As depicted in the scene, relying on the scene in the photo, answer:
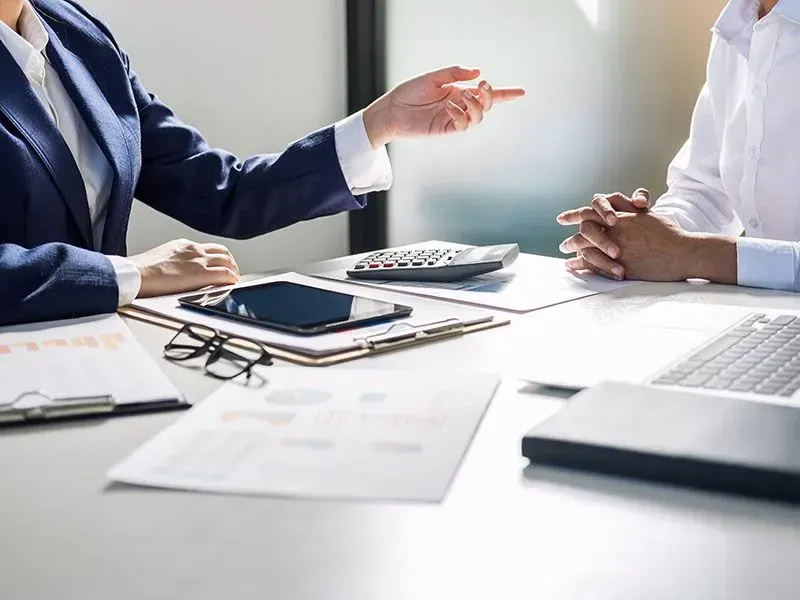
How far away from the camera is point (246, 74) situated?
2.73m

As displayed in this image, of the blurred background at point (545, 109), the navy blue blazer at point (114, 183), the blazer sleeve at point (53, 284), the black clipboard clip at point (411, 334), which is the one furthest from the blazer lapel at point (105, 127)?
the blurred background at point (545, 109)

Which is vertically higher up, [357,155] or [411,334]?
[357,155]

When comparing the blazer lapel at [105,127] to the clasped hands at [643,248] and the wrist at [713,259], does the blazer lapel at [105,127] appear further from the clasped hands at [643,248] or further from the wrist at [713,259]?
the wrist at [713,259]

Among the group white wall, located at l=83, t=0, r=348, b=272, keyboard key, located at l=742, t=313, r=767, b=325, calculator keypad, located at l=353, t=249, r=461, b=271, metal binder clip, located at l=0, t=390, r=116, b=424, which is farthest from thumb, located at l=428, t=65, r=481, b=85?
white wall, located at l=83, t=0, r=348, b=272

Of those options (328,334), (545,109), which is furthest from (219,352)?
(545,109)

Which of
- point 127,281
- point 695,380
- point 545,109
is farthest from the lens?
point 545,109

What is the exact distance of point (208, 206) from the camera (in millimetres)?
1648

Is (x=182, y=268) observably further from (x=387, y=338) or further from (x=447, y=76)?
(x=447, y=76)

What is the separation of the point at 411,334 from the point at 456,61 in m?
1.93

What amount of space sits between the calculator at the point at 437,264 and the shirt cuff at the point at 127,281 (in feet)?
0.99

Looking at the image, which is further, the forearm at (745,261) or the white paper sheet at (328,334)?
the forearm at (745,261)

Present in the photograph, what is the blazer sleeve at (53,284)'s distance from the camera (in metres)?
1.10

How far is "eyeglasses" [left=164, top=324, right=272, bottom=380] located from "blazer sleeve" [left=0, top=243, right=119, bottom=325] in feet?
0.56

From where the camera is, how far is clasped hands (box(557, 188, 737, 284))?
4.42 ft
